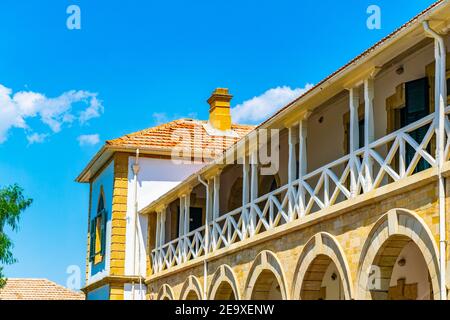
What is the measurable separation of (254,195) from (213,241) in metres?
2.37

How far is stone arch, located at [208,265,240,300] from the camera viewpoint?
18750 mm

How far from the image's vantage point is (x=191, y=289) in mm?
21266

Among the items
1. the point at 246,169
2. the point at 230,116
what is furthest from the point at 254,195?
the point at 230,116

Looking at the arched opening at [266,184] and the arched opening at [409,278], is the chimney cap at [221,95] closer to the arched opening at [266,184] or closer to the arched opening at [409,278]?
the arched opening at [266,184]

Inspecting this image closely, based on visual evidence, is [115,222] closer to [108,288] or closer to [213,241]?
[108,288]

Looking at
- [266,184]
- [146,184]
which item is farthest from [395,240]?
[146,184]

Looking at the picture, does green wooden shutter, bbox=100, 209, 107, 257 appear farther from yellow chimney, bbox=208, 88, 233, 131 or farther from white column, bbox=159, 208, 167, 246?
yellow chimney, bbox=208, 88, 233, 131

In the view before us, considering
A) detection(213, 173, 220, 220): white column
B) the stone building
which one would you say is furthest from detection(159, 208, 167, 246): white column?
detection(213, 173, 220, 220): white column

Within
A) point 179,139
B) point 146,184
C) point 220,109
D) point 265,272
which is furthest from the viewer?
point 220,109

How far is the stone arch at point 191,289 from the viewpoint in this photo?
20781 millimetres

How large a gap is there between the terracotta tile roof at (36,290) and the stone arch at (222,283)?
65.4 ft

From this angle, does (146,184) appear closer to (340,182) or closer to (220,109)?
(220,109)

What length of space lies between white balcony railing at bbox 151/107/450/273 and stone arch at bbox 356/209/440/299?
0.61m

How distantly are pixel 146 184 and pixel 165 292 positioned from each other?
4267 millimetres
